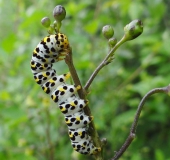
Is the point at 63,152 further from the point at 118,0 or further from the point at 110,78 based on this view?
the point at 118,0

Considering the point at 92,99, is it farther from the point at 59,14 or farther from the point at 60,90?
the point at 59,14

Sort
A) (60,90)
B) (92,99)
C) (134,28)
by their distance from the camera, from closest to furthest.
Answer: (134,28), (60,90), (92,99)

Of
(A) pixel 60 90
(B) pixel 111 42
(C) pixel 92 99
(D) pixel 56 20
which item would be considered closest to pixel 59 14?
(D) pixel 56 20

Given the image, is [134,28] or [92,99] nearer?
[134,28]

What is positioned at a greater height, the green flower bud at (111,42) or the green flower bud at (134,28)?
the green flower bud at (134,28)

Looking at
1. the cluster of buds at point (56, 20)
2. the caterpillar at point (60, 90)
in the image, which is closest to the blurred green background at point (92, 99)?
the caterpillar at point (60, 90)

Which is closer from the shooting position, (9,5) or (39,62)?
(39,62)

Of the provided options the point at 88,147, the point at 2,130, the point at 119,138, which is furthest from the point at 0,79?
the point at 88,147

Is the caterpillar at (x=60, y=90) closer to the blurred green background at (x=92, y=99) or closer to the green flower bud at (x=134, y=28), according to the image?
the green flower bud at (x=134, y=28)
